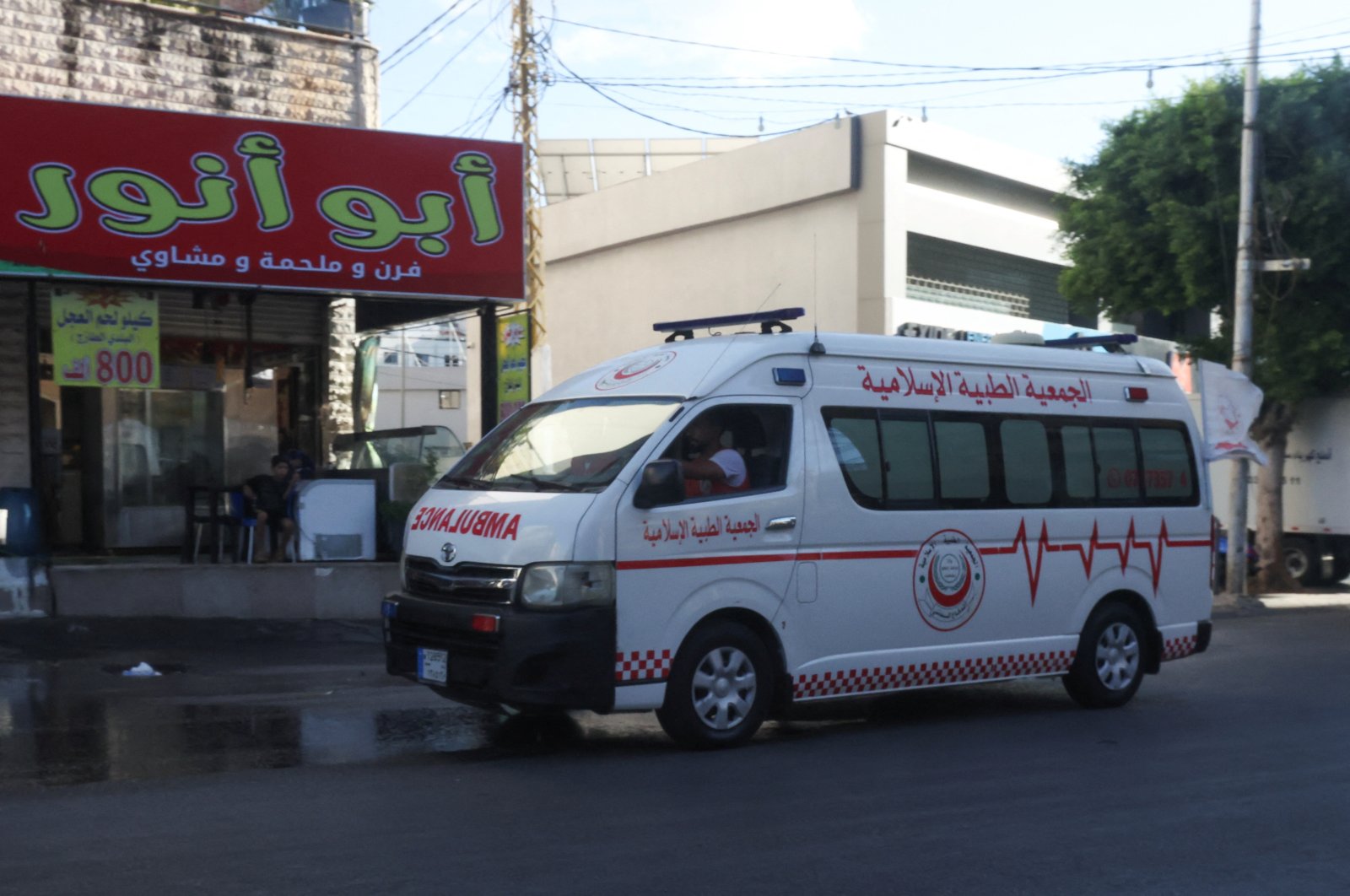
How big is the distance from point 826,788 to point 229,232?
8.56 meters

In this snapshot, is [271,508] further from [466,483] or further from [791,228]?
[791,228]

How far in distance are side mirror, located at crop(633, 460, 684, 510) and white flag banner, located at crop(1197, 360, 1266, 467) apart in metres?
11.7

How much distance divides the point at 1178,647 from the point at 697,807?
17.1 feet

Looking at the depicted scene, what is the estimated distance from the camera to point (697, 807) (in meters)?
6.56

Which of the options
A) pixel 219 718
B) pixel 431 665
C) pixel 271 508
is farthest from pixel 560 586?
pixel 271 508

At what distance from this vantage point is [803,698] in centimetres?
823

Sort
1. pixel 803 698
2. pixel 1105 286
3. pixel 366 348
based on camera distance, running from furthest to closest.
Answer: pixel 1105 286 → pixel 366 348 → pixel 803 698

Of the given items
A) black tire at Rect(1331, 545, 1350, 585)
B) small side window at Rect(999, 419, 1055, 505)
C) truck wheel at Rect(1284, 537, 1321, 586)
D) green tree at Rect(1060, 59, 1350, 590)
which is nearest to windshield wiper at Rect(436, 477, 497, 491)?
small side window at Rect(999, 419, 1055, 505)

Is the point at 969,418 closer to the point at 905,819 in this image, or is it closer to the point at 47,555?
the point at 905,819

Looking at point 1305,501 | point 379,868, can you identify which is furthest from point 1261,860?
point 1305,501

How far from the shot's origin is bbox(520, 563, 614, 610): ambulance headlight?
7.38 metres

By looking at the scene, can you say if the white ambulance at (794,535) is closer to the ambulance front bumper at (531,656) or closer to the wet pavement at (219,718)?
the ambulance front bumper at (531,656)

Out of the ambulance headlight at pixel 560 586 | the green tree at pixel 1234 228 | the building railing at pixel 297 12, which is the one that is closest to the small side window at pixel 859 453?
the ambulance headlight at pixel 560 586

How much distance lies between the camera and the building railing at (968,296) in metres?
27.5
